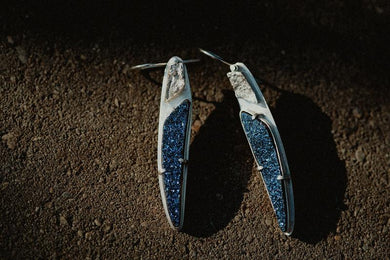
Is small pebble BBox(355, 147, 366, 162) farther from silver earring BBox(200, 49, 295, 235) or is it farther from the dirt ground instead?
silver earring BBox(200, 49, 295, 235)

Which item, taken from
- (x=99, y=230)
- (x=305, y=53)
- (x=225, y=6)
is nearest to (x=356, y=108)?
(x=305, y=53)

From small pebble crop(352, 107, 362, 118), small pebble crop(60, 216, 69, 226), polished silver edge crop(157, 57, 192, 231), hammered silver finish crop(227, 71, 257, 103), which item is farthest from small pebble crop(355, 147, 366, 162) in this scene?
small pebble crop(60, 216, 69, 226)

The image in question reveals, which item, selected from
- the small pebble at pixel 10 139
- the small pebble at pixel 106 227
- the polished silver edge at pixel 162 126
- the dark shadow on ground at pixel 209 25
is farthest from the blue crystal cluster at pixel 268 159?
the small pebble at pixel 10 139

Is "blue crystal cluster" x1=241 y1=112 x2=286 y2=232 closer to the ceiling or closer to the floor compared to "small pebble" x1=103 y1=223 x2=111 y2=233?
closer to the ceiling

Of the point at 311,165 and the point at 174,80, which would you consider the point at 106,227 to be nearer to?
the point at 174,80

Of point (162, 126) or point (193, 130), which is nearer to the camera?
point (162, 126)

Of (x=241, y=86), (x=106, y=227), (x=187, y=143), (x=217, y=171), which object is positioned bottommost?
(x=106, y=227)

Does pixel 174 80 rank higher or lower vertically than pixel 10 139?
higher

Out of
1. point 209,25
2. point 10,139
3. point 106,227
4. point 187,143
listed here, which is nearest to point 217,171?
point 187,143
